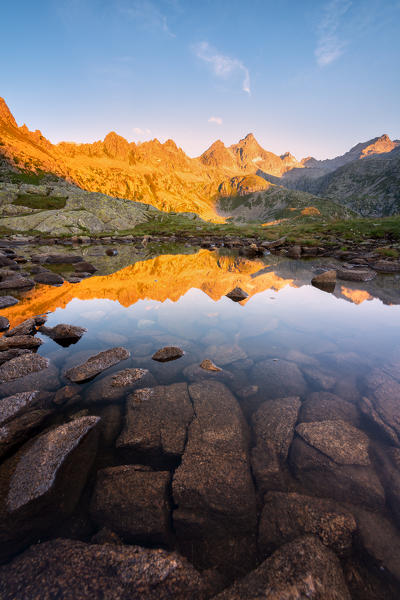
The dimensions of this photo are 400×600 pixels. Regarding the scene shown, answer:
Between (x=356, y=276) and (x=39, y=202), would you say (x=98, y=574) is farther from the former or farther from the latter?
(x=39, y=202)

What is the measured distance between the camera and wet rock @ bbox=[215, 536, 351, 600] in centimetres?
289

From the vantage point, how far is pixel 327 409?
6480mm

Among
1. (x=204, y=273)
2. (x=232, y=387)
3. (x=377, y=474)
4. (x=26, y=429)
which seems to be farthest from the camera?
(x=204, y=273)

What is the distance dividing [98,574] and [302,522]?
3045mm

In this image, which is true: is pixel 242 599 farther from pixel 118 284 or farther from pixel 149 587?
pixel 118 284

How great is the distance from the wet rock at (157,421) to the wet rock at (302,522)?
2057mm

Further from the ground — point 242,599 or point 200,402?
point 242,599

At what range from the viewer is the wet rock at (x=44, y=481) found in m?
3.85

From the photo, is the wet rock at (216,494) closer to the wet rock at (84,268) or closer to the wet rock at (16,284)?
the wet rock at (16,284)

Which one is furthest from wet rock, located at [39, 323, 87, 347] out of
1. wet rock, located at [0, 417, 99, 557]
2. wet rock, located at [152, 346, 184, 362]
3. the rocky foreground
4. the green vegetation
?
the green vegetation

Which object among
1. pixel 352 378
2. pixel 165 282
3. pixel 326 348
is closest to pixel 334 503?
pixel 352 378

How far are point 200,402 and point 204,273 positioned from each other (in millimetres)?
20578

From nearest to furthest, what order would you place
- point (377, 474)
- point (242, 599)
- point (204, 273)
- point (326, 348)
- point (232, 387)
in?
point (242, 599) → point (377, 474) → point (232, 387) → point (326, 348) → point (204, 273)

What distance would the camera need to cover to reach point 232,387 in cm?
753
